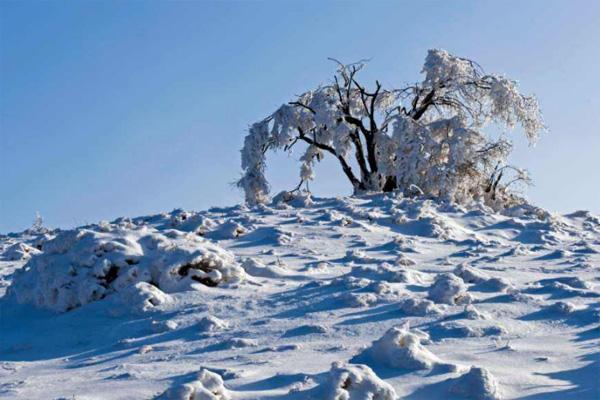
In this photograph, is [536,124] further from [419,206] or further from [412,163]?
[419,206]

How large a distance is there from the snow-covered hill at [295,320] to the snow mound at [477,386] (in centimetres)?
1

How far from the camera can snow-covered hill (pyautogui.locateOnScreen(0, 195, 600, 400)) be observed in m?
3.81

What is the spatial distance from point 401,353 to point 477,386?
0.55 meters

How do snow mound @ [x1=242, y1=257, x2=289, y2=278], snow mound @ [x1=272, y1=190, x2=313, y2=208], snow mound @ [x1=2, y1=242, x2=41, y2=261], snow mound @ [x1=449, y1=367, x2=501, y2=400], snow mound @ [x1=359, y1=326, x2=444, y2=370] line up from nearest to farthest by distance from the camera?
snow mound @ [x1=449, y1=367, x2=501, y2=400] → snow mound @ [x1=359, y1=326, x2=444, y2=370] → snow mound @ [x1=242, y1=257, x2=289, y2=278] → snow mound @ [x1=2, y1=242, x2=41, y2=261] → snow mound @ [x1=272, y1=190, x2=313, y2=208]

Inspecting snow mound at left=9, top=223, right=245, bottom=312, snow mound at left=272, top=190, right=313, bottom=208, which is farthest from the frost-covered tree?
snow mound at left=9, top=223, right=245, bottom=312

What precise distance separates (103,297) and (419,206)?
6706mm

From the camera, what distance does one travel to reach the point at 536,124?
19.0 m

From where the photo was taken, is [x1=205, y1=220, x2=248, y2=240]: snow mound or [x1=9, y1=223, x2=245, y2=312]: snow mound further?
[x1=205, y1=220, x2=248, y2=240]: snow mound

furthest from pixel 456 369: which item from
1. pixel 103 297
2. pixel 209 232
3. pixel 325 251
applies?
pixel 209 232

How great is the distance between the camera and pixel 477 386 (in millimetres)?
3564

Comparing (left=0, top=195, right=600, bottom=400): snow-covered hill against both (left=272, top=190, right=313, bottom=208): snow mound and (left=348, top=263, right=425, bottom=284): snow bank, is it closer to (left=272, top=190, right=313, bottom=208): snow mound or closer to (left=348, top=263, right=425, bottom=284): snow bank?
(left=348, top=263, right=425, bottom=284): snow bank

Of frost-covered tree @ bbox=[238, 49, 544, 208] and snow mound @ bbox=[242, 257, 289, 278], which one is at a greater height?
frost-covered tree @ bbox=[238, 49, 544, 208]

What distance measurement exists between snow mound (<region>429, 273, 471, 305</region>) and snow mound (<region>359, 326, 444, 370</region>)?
1541 millimetres

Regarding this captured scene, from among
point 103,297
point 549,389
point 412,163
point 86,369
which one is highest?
point 412,163
